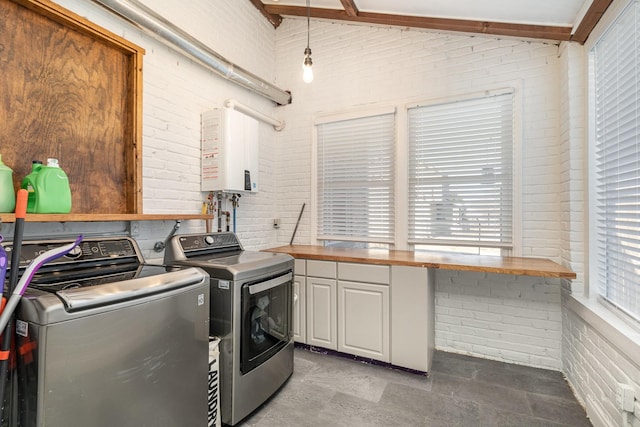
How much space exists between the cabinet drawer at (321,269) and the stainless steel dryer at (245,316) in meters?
0.46

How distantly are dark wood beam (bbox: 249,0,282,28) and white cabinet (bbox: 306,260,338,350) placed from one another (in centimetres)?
281

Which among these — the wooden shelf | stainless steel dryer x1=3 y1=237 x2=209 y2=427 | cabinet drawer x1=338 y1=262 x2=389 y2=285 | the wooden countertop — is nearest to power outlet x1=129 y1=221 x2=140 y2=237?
the wooden shelf

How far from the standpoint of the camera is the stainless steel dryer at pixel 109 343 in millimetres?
1089

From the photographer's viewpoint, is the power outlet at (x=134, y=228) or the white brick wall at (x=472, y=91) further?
the white brick wall at (x=472, y=91)

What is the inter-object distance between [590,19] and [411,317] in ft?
7.81

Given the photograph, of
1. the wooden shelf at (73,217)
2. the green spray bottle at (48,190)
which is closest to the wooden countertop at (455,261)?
the wooden shelf at (73,217)

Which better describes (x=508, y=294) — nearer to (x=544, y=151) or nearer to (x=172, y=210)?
(x=544, y=151)

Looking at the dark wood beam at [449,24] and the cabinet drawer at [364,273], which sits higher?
the dark wood beam at [449,24]

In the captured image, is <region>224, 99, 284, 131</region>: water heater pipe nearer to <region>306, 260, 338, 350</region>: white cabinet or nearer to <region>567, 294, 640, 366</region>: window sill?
<region>306, 260, 338, 350</region>: white cabinet

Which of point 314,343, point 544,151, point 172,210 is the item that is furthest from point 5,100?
point 544,151

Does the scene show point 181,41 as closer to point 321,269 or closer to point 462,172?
point 321,269

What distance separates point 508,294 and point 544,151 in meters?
1.25

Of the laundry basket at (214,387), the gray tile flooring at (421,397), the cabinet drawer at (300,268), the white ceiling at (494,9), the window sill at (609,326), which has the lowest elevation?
the gray tile flooring at (421,397)

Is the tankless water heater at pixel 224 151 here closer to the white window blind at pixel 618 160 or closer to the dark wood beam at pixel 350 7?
the dark wood beam at pixel 350 7
